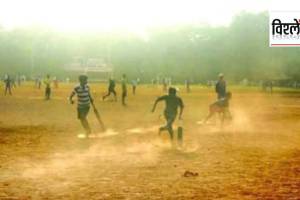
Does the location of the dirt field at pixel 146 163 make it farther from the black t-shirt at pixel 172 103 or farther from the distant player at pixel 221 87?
the distant player at pixel 221 87

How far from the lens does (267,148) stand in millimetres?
15055

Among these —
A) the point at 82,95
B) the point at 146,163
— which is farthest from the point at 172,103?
the point at 146,163

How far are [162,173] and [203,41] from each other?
8893 centimetres

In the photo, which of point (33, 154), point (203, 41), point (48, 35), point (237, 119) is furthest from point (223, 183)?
point (48, 35)

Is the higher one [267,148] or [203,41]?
[203,41]

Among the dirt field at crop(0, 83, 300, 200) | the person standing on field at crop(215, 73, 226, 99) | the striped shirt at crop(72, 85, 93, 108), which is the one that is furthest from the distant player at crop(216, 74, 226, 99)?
the striped shirt at crop(72, 85, 93, 108)

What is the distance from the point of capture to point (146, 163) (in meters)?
12.2

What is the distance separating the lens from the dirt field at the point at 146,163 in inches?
370

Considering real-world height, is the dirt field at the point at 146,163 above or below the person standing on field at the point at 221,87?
below

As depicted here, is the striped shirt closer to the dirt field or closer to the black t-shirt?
the dirt field

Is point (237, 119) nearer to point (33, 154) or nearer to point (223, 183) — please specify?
point (33, 154)

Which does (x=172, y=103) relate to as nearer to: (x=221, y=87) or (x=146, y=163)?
(x=146, y=163)

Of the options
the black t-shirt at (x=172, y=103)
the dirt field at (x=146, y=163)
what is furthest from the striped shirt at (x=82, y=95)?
the black t-shirt at (x=172, y=103)

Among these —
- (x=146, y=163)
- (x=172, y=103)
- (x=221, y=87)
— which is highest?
(x=221, y=87)
